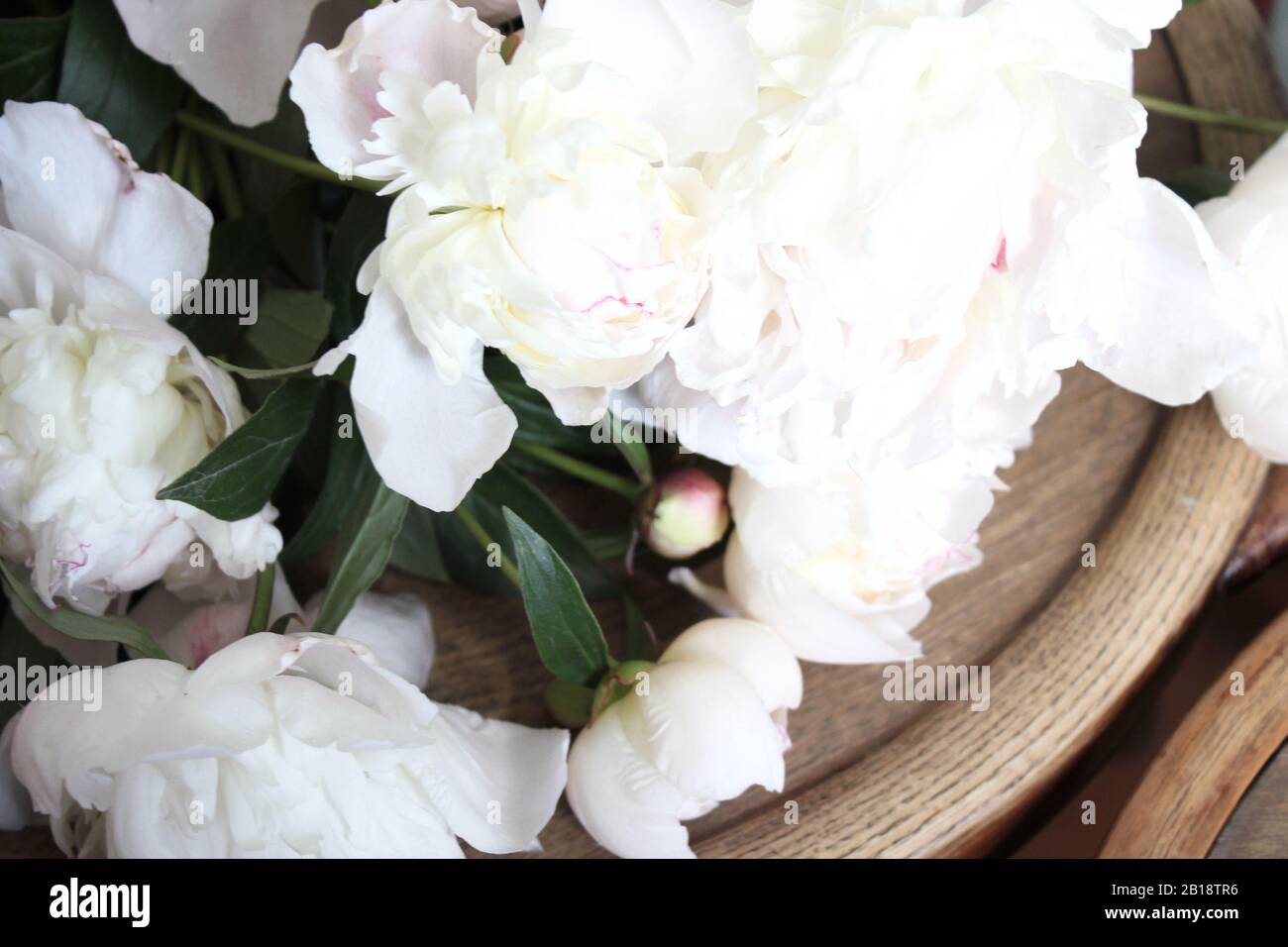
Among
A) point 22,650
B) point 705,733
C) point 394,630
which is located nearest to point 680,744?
point 705,733

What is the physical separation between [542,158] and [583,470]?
17cm

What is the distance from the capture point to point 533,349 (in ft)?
0.90

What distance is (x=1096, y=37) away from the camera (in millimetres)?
270

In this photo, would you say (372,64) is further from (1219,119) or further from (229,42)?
(1219,119)

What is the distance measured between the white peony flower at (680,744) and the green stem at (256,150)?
17cm

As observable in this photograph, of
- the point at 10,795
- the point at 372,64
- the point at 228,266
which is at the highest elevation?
the point at 372,64

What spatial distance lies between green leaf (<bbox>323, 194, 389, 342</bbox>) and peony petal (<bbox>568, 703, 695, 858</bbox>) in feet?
0.49

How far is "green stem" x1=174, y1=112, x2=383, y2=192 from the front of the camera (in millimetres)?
362

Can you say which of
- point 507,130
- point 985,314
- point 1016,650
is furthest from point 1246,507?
point 507,130

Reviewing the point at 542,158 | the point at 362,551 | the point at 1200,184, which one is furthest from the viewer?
the point at 1200,184

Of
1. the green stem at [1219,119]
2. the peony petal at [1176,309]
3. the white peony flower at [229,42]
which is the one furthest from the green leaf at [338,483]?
the green stem at [1219,119]

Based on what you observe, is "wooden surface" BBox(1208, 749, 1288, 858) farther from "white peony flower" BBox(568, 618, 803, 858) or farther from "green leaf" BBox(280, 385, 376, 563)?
"green leaf" BBox(280, 385, 376, 563)

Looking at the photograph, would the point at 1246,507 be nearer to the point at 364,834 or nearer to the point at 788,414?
the point at 788,414
